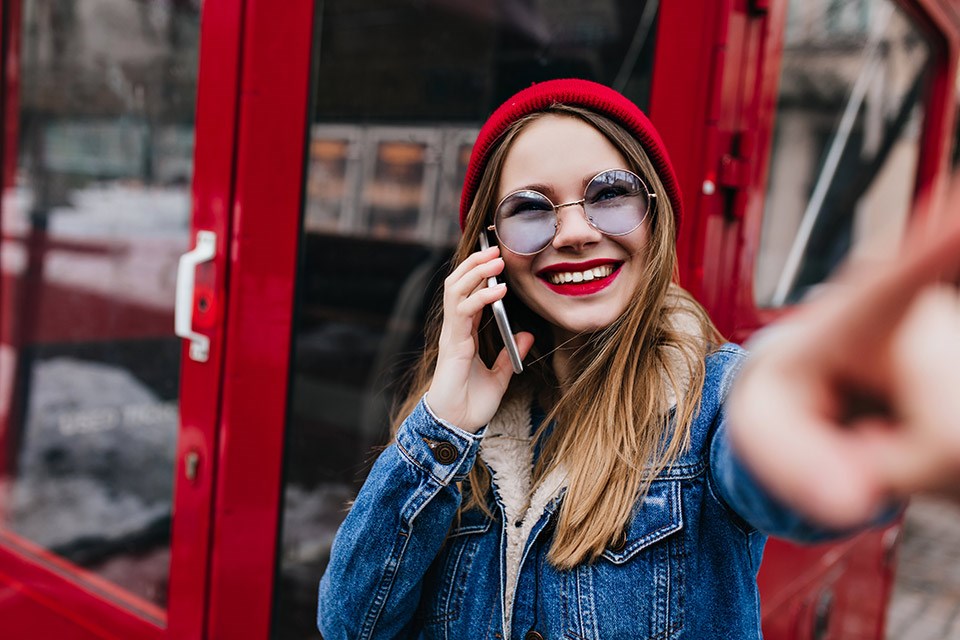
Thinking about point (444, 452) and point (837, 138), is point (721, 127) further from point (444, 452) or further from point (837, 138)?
point (837, 138)

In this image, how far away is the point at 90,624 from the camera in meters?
1.85

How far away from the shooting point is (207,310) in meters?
1.49

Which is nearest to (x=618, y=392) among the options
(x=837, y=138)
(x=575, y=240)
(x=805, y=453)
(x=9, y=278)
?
(x=575, y=240)

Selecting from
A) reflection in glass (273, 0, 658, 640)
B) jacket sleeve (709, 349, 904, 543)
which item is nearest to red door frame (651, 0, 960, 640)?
reflection in glass (273, 0, 658, 640)

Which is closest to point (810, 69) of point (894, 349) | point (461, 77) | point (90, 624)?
point (461, 77)

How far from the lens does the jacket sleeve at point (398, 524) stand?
1047 mm

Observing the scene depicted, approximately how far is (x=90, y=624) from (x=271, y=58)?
135 centimetres

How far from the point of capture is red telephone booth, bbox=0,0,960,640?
1.52 meters

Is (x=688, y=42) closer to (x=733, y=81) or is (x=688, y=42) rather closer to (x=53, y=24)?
(x=733, y=81)

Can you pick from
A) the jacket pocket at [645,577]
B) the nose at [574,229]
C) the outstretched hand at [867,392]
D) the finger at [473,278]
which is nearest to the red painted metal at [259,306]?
the finger at [473,278]

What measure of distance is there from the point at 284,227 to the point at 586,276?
704 millimetres

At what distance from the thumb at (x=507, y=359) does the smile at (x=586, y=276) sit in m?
0.11

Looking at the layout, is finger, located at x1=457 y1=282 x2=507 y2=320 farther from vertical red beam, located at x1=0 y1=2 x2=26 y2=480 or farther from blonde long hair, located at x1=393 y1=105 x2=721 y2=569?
vertical red beam, located at x1=0 y1=2 x2=26 y2=480

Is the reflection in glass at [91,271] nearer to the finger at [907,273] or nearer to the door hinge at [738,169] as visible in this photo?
the door hinge at [738,169]
